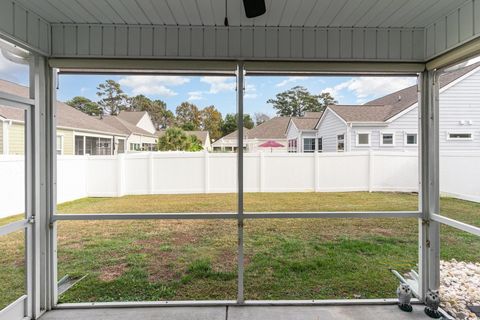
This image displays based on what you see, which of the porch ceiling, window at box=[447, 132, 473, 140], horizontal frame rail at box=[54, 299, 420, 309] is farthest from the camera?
horizontal frame rail at box=[54, 299, 420, 309]

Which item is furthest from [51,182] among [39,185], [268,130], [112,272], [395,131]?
[395,131]

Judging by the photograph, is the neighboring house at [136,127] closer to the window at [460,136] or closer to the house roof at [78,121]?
the house roof at [78,121]

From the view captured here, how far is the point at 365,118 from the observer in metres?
2.60

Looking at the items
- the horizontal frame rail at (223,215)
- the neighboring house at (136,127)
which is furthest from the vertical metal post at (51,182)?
the neighboring house at (136,127)

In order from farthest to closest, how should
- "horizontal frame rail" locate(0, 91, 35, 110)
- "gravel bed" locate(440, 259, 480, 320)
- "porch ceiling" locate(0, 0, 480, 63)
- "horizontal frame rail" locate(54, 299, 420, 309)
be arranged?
1. "horizontal frame rail" locate(54, 299, 420, 309)
2. "gravel bed" locate(440, 259, 480, 320)
3. "porch ceiling" locate(0, 0, 480, 63)
4. "horizontal frame rail" locate(0, 91, 35, 110)

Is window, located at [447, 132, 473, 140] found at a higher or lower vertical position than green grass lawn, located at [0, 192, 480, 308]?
higher

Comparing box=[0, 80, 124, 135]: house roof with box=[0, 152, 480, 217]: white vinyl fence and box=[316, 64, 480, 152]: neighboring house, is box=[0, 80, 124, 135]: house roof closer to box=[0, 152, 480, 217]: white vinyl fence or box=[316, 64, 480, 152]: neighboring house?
box=[0, 152, 480, 217]: white vinyl fence

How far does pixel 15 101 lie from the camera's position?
2.09m

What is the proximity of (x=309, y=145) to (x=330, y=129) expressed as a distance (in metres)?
0.26

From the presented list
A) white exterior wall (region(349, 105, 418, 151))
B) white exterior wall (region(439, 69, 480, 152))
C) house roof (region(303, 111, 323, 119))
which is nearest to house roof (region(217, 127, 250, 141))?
house roof (region(303, 111, 323, 119))

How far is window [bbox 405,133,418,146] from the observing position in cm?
259

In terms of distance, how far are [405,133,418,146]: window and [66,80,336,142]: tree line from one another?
2.67ft

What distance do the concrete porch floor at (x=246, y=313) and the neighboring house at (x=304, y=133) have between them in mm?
1503

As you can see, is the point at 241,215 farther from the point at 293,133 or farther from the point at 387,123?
the point at 387,123
